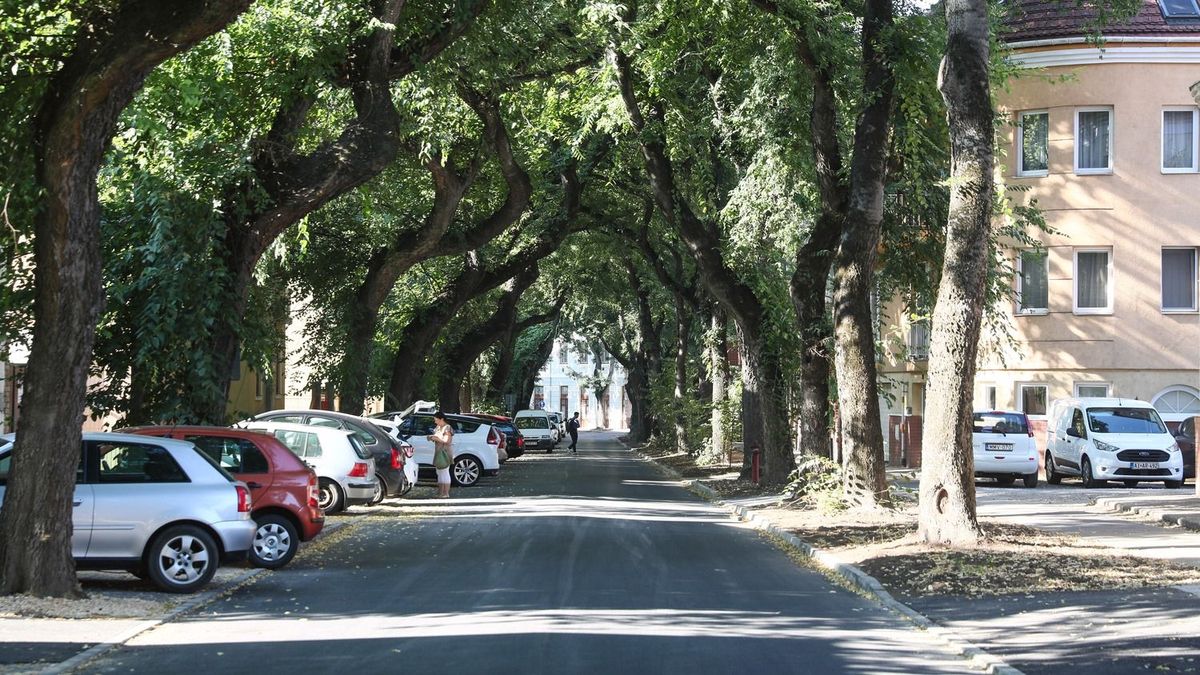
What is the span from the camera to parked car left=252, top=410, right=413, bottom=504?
24.1m

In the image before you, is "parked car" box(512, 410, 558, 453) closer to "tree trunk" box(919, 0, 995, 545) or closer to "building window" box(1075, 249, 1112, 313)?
"building window" box(1075, 249, 1112, 313)

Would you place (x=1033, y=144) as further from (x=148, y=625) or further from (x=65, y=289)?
(x=148, y=625)

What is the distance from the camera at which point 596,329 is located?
76812mm

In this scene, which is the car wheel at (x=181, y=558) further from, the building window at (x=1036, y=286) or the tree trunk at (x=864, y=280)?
the building window at (x=1036, y=286)

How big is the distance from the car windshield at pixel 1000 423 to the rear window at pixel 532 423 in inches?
1279

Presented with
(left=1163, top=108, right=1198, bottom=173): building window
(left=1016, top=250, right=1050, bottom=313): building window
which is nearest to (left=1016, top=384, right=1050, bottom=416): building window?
(left=1016, top=250, right=1050, bottom=313): building window

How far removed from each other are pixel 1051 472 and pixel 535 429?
106ft

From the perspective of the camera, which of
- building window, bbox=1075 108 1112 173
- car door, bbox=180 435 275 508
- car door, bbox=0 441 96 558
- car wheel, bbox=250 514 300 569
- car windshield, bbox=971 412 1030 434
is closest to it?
car door, bbox=0 441 96 558

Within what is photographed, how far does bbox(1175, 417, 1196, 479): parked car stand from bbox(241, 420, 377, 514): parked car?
1933cm

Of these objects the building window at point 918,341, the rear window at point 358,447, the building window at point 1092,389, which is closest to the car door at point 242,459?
the rear window at point 358,447

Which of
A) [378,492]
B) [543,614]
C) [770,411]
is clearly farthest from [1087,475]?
[543,614]

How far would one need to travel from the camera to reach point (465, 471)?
109ft

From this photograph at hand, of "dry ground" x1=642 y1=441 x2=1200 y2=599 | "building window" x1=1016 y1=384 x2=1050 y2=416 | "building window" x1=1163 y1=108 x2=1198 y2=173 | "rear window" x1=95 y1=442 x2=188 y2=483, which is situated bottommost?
"dry ground" x1=642 y1=441 x2=1200 y2=599

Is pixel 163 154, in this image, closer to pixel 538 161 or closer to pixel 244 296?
pixel 244 296
